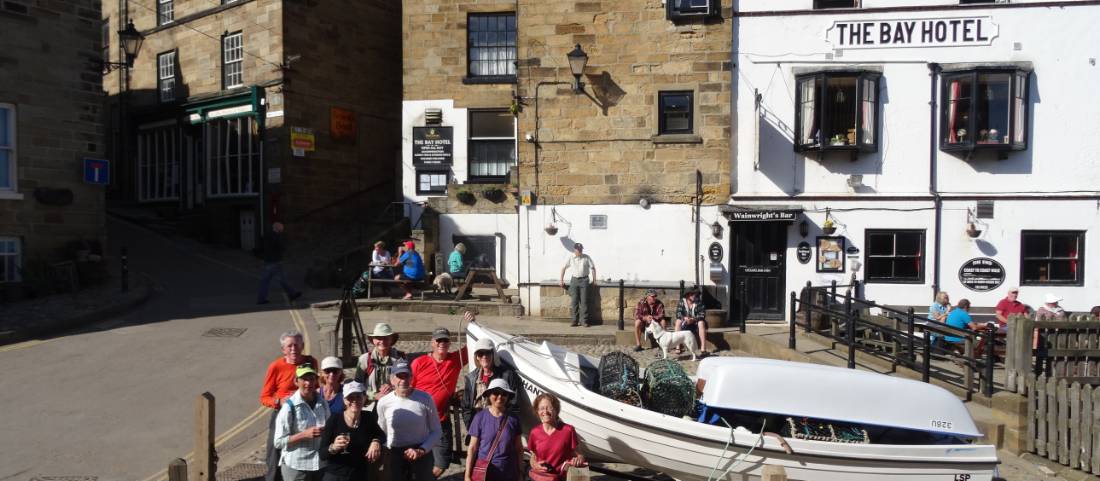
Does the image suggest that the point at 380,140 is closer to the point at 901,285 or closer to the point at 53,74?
the point at 53,74

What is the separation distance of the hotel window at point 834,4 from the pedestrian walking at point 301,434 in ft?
43.2

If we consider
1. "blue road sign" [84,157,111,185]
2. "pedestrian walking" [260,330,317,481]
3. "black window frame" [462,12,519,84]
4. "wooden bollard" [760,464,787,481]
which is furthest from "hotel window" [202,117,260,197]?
"wooden bollard" [760,464,787,481]

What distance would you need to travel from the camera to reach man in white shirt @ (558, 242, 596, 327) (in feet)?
43.5

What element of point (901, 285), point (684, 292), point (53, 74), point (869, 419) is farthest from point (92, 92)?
point (901, 285)

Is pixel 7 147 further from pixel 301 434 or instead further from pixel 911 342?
pixel 911 342

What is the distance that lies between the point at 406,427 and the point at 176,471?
164 centimetres

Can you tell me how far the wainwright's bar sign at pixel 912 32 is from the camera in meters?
13.5

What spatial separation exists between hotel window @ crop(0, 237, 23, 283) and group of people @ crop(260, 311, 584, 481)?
12.0 metres

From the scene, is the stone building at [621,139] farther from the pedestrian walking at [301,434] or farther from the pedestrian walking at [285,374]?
the pedestrian walking at [301,434]

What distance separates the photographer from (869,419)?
5898mm

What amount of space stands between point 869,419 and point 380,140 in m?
20.1

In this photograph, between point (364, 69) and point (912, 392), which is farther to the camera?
point (364, 69)

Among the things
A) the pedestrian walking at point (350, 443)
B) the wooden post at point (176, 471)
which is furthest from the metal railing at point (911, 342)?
the wooden post at point (176, 471)

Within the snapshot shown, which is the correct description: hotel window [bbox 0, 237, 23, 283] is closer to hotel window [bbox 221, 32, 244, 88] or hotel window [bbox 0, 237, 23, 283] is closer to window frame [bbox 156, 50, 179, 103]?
hotel window [bbox 221, 32, 244, 88]
